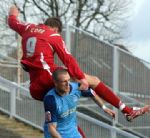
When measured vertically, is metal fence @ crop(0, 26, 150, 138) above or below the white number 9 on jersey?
below

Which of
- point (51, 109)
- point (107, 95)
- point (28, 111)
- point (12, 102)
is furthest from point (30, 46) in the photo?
point (12, 102)

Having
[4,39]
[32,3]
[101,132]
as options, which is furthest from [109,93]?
[32,3]

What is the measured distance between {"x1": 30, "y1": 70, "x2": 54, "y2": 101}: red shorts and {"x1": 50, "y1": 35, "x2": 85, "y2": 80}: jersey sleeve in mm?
256

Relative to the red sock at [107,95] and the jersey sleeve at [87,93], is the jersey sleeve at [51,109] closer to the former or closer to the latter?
the jersey sleeve at [87,93]

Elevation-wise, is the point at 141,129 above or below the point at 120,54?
below

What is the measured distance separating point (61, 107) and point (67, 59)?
0.61 m

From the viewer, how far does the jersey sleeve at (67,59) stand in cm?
665

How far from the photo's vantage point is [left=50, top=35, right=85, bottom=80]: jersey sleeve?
6652 mm

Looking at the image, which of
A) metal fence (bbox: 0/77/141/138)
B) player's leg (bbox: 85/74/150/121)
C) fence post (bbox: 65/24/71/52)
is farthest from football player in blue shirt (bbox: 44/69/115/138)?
fence post (bbox: 65/24/71/52)

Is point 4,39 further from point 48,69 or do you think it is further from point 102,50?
point 48,69

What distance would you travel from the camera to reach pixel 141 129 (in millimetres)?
13070

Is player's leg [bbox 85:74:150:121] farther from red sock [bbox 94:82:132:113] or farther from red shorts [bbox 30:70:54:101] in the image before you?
red shorts [bbox 30:70:54:101]

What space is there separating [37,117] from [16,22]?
6344 millimetres

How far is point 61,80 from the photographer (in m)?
6.19
